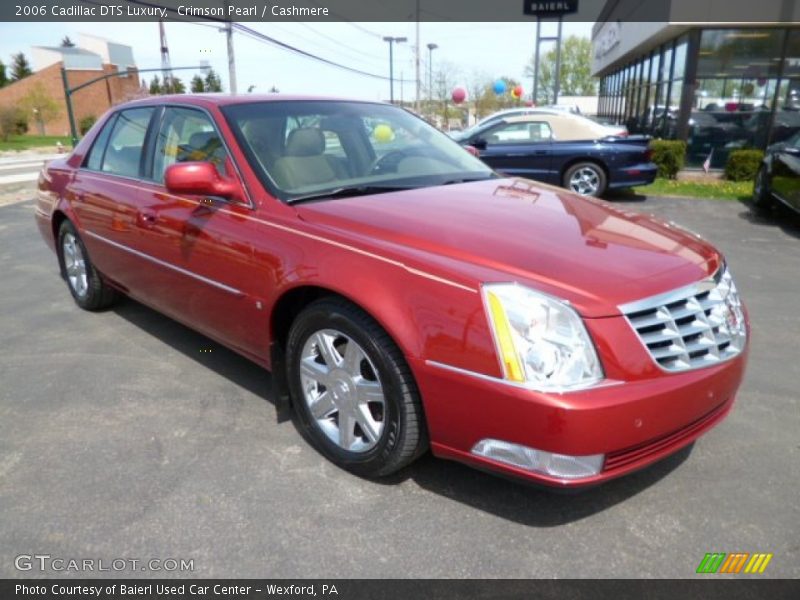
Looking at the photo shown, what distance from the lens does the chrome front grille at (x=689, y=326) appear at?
218 cm

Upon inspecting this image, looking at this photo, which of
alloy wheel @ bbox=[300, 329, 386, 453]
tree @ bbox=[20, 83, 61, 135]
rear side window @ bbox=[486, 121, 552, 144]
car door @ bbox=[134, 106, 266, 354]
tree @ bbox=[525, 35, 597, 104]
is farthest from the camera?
tree @ bbox=[525, 35, 597, 104]

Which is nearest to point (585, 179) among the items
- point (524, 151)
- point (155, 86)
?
point (524, 151)

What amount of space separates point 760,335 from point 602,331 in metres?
2.98

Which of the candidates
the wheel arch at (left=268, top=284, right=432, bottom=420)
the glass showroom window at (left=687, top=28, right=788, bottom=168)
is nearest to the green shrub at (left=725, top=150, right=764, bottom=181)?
the glass showroom window at (left=687, top=28, right=788, bottom=168)

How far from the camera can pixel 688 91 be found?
14.2m

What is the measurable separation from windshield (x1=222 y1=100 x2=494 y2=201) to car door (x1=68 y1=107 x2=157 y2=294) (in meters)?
1.01

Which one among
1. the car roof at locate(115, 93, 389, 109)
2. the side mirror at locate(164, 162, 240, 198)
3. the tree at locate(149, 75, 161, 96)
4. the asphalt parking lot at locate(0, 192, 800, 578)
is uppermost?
the tree at locate(149, 75, 161, 96)

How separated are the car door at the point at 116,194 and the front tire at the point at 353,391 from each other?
1.64 metres

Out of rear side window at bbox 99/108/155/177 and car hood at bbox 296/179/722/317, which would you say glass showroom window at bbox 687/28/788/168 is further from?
rear side window at bbox 99/108/155/177

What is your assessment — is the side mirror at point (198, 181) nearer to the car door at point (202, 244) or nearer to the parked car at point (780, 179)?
the car door at point (202, 244)

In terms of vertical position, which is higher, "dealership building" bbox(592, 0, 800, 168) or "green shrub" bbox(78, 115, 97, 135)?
"dealership building" bbox(592, 0, 800, 168)

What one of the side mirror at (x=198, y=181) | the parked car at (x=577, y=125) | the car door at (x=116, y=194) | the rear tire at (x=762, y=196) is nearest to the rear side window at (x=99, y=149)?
the car door at (x=116, y=194)

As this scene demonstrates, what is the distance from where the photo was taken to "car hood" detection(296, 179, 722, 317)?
2.21 meters
